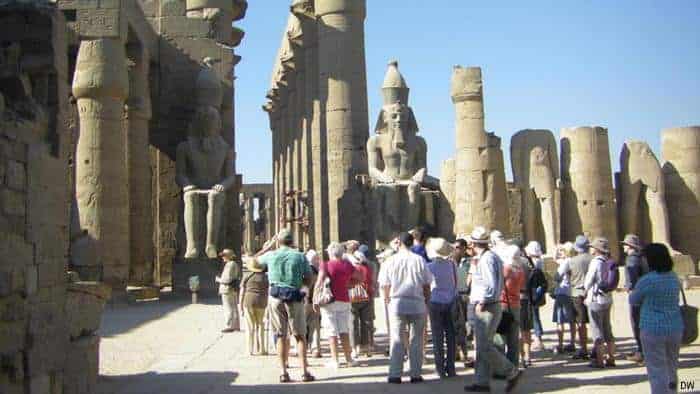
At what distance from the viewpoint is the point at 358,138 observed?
61.6 ft

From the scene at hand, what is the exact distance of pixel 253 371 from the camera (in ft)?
28.8

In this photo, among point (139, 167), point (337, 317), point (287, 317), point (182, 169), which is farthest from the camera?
point (139, 167)

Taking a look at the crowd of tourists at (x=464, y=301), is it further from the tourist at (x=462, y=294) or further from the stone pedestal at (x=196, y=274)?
the stone pedestal at (x=196, y=274)

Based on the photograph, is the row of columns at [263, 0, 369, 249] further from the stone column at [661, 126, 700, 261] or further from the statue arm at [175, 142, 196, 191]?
the stone column at [661, 126, 700, 261]

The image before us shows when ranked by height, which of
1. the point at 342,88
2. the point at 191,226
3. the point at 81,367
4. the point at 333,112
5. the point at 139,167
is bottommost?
the point at 81,367

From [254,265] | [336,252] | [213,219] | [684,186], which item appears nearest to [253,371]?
[254,265]

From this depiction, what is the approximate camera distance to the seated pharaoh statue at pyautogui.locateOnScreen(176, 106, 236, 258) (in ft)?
60.9

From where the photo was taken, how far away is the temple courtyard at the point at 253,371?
301 inches

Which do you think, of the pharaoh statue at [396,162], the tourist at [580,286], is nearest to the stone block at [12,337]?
the tourist at [580,286]

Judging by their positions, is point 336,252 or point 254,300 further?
point 254,300

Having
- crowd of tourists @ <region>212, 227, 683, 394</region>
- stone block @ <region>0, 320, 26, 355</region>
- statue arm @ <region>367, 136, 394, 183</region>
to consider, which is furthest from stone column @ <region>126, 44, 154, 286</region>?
stone block @ <region>0, 320, 26, 355</region>

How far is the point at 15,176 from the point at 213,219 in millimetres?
12684

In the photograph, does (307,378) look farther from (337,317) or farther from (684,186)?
(684,186)

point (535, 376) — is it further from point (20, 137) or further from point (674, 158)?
point (674, 158)
